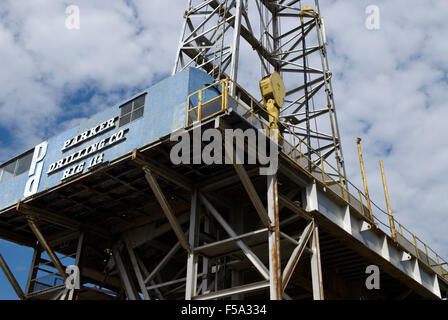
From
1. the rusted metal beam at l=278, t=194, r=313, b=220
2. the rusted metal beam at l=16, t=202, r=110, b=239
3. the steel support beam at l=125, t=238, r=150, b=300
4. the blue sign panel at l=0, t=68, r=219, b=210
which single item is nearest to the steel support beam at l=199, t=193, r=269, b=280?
the rusted metal beam at l=278, t=194, r=313, b=220

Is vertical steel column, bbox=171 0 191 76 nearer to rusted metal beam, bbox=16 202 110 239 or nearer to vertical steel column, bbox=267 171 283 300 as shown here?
rusted metal beam, bbox=16 202 110 239

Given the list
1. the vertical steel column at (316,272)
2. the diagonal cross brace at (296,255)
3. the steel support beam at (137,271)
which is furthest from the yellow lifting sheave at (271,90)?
the steel support beam at (137,271)

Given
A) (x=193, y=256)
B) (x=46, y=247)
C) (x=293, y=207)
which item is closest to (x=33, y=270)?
(x=46, y=247)

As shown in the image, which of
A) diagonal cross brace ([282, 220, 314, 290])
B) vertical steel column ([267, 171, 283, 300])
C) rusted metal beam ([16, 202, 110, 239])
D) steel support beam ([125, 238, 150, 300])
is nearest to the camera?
vertical steel column ([267, 171, 283, 300])

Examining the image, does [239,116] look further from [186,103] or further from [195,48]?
[195,48]

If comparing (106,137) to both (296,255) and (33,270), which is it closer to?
(296,255)

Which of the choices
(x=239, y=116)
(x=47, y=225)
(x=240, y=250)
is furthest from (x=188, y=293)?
(x=47, y=225)

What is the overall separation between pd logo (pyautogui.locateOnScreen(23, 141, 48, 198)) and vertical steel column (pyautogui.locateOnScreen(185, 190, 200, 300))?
7.94 metres

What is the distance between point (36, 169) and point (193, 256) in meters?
9.61

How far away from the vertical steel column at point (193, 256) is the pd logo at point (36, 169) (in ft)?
26.0

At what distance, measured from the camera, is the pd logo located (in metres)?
24.5
